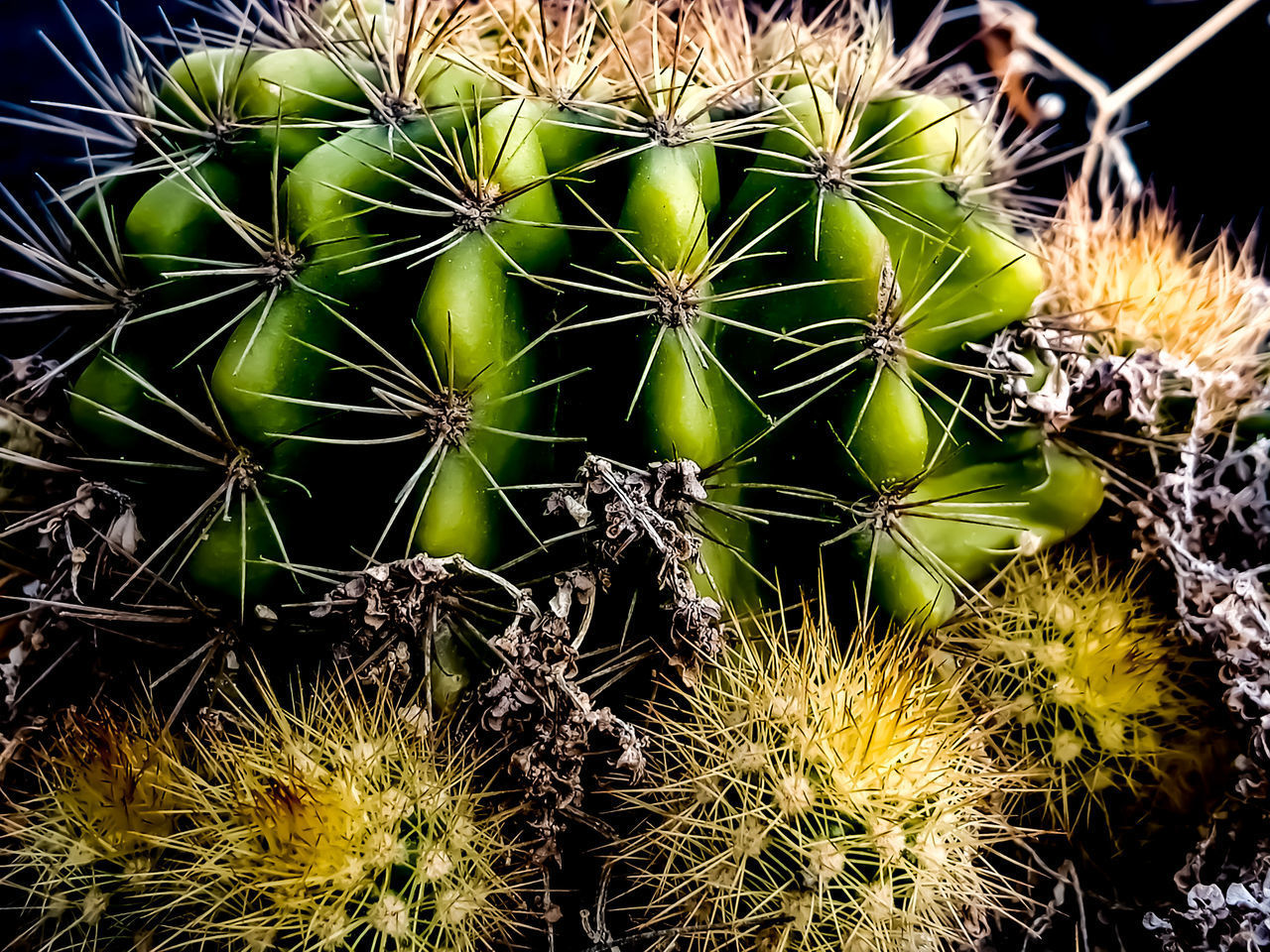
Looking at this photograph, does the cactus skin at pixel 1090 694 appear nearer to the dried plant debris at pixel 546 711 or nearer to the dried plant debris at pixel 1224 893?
the dried plant debris at pixel 1224 893

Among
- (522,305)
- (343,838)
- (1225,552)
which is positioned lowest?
(343,838)

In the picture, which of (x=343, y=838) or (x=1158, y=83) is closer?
(x=343, y=838)

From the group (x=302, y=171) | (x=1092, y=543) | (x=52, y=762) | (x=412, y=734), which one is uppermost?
(x=302, y=171)

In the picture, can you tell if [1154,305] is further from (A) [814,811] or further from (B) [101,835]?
(B) [101,835]

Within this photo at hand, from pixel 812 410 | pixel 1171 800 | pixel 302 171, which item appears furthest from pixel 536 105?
pixel 1171 800

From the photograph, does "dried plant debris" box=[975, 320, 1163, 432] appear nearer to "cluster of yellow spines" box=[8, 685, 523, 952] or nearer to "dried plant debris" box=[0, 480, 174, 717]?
"cluster of yellow spines" box=[8, 685, 523, 952]

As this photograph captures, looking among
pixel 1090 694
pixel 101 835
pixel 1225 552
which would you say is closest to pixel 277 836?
pixel 101 835

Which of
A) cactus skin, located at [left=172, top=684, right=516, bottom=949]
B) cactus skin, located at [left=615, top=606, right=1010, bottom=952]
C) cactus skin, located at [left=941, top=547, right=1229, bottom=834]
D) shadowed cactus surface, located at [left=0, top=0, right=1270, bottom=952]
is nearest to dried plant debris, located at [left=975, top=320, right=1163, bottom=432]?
shadowed cactus surface, located at [left=0, top=0, right=1270, bottom=952]

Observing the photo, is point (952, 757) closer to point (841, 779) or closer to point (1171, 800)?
point (841, 779)
